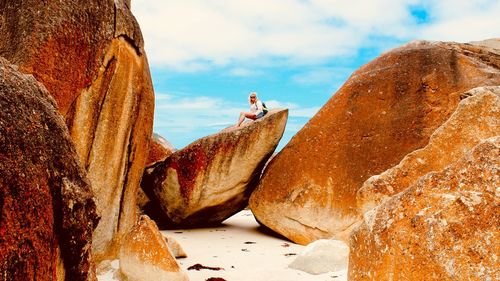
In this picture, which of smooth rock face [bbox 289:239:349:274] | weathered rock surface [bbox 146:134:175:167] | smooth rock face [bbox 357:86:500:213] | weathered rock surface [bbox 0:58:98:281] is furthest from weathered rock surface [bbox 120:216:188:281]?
weathered rock surface [bbox 146:134:175:167]

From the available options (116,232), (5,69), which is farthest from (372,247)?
→ (116,232)

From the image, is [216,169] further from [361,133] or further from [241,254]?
[361,133]

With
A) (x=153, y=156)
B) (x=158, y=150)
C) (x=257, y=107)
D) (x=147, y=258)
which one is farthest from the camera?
(x=158, y=150)

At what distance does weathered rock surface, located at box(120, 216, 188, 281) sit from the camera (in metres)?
5.95

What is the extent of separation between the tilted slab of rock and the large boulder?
2214mm

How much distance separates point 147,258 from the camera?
19.7ft

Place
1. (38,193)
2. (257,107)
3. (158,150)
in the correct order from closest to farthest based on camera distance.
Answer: (38,193) → (257,107) → (158,150)

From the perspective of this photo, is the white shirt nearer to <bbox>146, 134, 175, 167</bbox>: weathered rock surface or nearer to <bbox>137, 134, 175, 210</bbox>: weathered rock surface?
<bbox>137, 134, 175, 210</bbox>: weathered rock surface

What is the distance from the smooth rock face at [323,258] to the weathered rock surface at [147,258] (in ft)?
5.78

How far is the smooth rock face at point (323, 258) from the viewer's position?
21.7ft

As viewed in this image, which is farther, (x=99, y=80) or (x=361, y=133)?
(x=361, y=133)

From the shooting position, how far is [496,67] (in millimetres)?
9602

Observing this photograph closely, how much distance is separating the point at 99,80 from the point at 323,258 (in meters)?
3.98

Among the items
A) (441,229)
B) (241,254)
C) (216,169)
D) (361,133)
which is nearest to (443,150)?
(441,229)
